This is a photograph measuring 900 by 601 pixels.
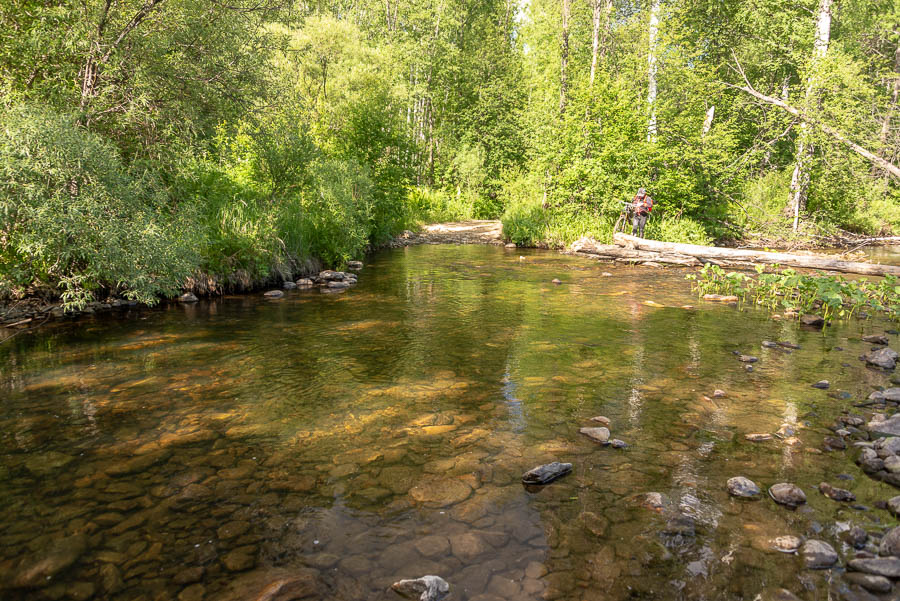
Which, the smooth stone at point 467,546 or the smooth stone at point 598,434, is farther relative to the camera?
the smooth stone at point 598,434

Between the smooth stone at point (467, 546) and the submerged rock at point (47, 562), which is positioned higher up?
the submerged rock at point (47, 562)

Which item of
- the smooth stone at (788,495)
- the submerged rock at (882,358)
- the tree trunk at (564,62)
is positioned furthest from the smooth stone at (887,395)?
the tree trunk at (564,62)

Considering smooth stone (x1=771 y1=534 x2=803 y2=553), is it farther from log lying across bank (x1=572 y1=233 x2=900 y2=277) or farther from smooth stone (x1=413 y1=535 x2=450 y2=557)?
log lying across bank (x1=572 y1=233 x2=900 y2=277)

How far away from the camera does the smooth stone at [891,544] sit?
12.2ft

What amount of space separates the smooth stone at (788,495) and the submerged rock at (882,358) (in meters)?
5.00

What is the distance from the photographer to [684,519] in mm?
4309

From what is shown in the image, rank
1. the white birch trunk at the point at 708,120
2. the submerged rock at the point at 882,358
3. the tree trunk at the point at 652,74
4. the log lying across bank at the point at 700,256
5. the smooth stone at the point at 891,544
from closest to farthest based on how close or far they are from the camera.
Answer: the smooth stone at the point at 891,544
the submerged rock at the point at 882,358
the log lying across bank at the point at 700,256
the tree trunk at the point at 652,74
the white birch trunk at the point at 708,120

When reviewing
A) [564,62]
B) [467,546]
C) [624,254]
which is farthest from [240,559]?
[564,62]

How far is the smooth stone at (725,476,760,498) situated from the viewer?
462 cm

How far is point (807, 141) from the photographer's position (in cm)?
1755

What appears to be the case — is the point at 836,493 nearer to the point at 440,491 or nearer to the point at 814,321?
the point at 440,491

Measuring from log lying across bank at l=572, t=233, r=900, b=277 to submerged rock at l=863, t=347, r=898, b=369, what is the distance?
17.8ft

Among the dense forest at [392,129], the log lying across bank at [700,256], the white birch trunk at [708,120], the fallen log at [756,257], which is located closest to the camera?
the dense forest at [392,129]

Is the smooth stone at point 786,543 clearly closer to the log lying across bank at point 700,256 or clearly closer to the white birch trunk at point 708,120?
the log lying across bank at point 700,256
